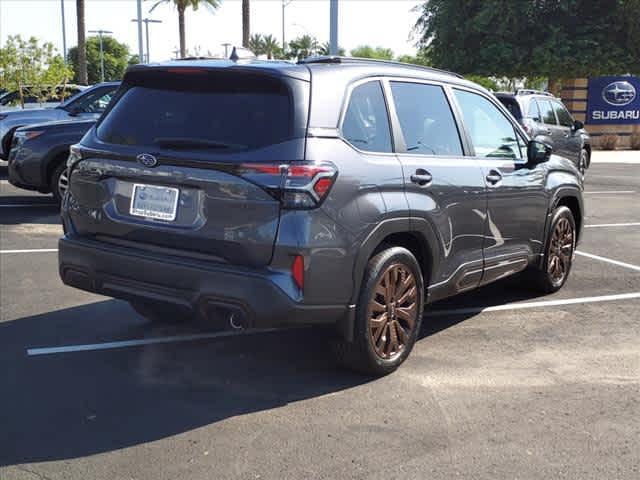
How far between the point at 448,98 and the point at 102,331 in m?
2.91

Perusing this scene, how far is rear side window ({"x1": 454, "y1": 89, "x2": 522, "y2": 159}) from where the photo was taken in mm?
5762

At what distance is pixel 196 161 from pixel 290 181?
1.79 feet

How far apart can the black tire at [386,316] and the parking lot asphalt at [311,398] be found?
130 millimetres

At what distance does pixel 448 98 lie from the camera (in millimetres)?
5586

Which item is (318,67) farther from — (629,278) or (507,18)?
(507,18)

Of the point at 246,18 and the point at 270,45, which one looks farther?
the point at 270,45

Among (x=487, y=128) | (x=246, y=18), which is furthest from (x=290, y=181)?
(x=246, y=18)

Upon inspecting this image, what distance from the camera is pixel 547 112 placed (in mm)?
15945

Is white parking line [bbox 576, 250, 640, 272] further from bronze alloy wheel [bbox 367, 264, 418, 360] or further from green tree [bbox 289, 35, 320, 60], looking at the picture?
green tree [bbox 289, 35, 320, 60]

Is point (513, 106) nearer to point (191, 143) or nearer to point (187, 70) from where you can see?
point (187, 70)

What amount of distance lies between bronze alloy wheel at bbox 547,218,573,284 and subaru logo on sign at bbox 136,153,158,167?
3.71 m

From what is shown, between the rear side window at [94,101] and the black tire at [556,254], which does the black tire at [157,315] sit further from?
the rear side window at [94,101]

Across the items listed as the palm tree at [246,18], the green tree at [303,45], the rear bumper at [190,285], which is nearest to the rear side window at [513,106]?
the rear bumper at [190,285]

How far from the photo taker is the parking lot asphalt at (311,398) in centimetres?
371
